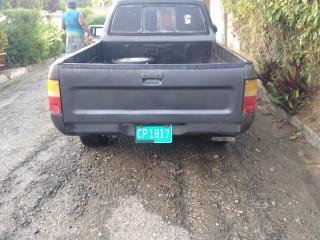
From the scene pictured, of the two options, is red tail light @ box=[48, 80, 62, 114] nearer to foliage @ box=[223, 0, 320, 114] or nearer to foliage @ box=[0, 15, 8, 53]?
foliage @ box=[223, 0, 320, 114]

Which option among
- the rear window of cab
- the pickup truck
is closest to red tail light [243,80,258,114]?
the pickup truck

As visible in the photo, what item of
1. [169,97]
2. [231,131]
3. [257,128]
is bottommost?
[257,128]

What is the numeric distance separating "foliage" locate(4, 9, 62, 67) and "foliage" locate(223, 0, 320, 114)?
6.17 m

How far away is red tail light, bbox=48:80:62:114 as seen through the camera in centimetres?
313

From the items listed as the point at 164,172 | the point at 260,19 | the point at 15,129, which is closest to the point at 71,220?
the point at 164,172

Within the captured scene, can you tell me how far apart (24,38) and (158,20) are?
20.0 ft

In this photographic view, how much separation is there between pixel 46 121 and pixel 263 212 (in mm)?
3823

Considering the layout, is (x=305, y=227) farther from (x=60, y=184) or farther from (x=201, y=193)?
(x=60, y=184)

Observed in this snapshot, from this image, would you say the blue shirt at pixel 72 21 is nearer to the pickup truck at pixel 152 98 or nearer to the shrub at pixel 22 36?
the shrub at pixel 22 36

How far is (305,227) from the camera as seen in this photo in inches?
112

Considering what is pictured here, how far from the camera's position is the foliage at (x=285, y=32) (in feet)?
15.3

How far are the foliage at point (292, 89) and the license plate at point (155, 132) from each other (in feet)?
8.79

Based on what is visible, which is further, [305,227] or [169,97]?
[169,97]

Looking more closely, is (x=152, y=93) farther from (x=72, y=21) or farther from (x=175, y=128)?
(x=72, y=21)
